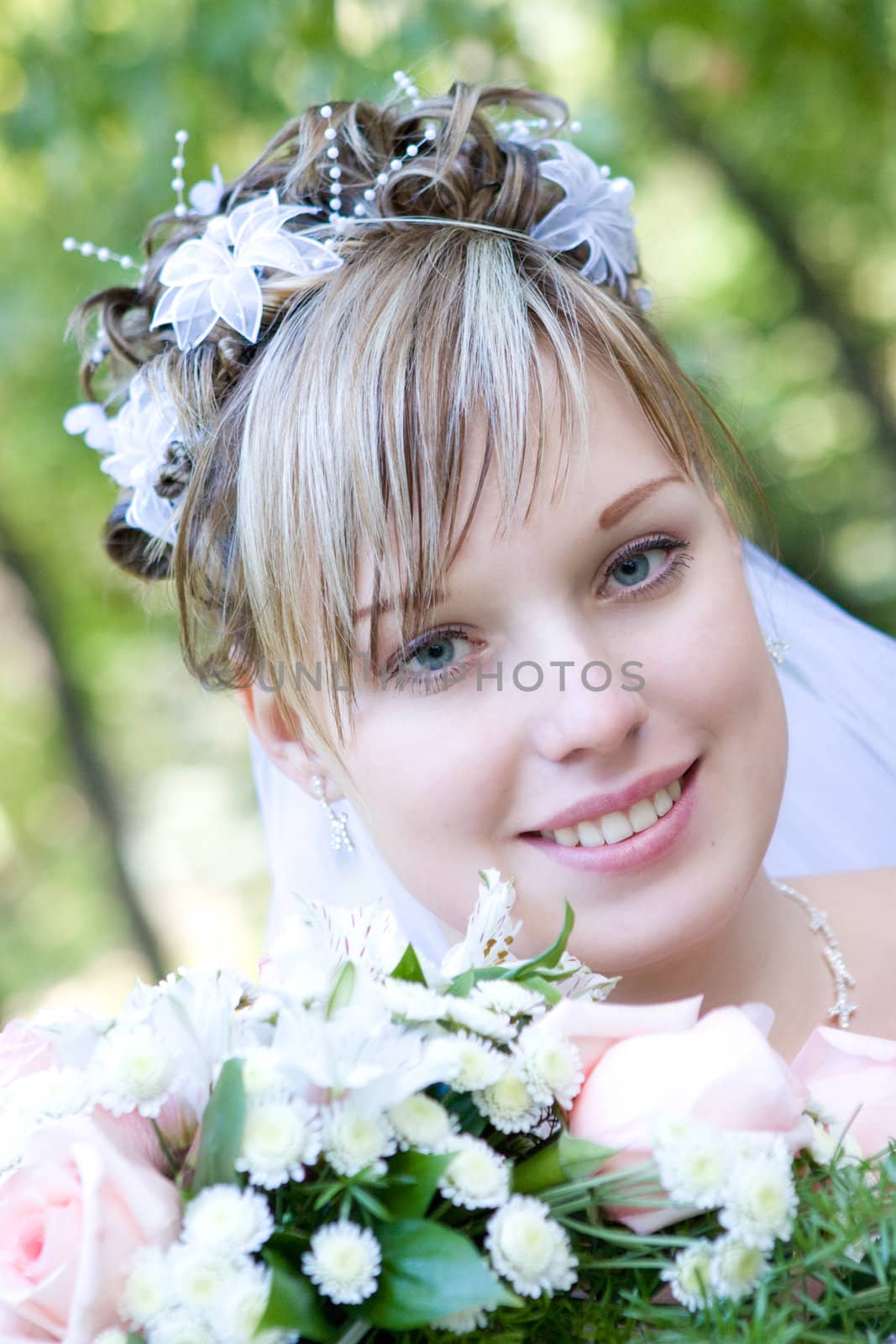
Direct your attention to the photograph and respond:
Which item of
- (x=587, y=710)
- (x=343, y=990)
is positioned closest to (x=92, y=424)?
(x=587, y=710)

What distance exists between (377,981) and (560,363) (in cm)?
88

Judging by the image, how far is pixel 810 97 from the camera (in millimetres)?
5445

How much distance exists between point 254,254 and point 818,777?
57.6 inches

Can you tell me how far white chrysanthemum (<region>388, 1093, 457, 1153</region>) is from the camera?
0.91 m

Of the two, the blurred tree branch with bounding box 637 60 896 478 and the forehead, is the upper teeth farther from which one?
the blurred tree branch with bounding box 637 60 896 478

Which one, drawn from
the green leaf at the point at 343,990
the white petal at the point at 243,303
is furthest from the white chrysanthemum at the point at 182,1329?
the white petal at the point at 243,303

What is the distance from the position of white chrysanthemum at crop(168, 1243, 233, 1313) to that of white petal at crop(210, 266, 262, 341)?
4.04ft

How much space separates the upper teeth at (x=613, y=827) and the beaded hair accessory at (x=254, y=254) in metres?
0.81

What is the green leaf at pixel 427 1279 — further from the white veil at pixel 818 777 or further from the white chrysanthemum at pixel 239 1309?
the white veil at pixel 818 777

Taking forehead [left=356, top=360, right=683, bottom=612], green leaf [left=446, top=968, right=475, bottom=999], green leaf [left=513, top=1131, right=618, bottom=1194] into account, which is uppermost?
forehead [left=356, top=360, right=683, bottom=612]

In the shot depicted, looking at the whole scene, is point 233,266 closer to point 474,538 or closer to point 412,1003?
point 474,538

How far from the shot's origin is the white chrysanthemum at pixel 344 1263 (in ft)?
2.77

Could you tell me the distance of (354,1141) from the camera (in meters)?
0.88

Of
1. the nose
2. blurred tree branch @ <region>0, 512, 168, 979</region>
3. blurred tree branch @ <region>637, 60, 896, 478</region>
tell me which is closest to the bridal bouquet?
the nose
